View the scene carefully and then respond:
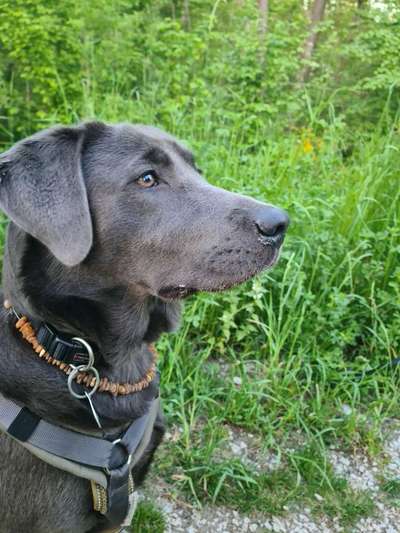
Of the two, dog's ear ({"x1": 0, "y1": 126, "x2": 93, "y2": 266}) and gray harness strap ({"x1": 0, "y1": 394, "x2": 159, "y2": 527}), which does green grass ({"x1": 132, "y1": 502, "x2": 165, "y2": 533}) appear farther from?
dog's ear ({"x1": 0, "y1": 126, "x2": 93, "y2": 266})

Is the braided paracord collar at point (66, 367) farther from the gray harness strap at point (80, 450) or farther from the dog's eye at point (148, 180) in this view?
the dog's eye at point (148, 180)

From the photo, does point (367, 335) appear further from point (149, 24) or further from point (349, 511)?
point (149, 24)

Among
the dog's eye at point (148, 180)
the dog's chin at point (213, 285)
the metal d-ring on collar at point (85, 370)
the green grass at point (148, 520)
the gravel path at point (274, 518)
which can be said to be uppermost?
the dog's eye at point (148, 180)

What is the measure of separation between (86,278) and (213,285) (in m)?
0.42

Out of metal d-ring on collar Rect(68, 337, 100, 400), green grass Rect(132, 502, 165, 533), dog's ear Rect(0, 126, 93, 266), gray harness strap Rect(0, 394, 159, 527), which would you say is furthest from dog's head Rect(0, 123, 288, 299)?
green grass Rect(132, 502, 165, 533)

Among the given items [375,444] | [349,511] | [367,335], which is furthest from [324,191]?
[349,511]

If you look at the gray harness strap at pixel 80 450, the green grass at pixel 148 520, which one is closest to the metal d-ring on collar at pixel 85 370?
the gray harness strap at pixel 80 450

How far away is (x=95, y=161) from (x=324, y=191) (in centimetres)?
226

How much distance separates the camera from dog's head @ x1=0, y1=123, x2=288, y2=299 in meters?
1.69

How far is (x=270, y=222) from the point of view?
1.74 meters

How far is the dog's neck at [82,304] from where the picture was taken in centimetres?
175

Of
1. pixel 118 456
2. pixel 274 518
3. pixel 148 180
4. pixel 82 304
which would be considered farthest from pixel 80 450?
pixel 274 518

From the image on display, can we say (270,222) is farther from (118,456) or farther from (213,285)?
(118,456)

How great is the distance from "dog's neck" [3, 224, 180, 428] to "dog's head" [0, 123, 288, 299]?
0.06 m
